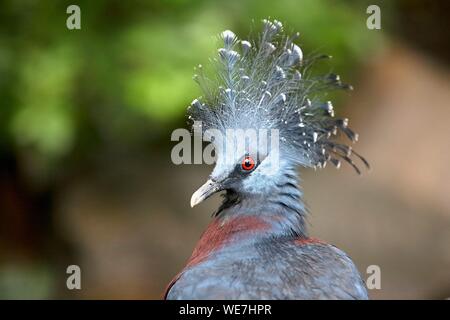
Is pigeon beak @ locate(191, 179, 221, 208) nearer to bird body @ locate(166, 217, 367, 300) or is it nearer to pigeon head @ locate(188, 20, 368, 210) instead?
pigeon head @ locate(188, 20, 368, 210)

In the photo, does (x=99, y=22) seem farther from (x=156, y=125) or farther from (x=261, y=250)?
(x=261, y=250)

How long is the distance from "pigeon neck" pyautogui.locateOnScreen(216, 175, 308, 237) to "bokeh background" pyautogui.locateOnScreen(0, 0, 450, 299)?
2.11m

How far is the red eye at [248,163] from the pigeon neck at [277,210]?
0.43 ft

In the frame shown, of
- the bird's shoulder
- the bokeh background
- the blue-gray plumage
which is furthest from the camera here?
the bokeh background

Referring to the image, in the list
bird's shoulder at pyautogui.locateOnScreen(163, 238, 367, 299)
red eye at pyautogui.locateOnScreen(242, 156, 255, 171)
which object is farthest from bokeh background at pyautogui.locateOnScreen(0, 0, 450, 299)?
bird's shoulder at pyautogui.locateOnScreen(163, 238, 367, 299)

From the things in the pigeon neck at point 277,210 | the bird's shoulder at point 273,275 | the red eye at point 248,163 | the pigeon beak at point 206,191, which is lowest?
the bird's shoulder at point 273,275

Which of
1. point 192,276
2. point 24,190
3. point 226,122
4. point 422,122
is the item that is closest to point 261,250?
point 192,276

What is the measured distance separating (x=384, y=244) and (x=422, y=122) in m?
1.25

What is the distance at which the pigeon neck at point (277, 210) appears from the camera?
10.9 ft

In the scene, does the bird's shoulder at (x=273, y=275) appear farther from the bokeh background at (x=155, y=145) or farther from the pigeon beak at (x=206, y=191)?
the bokeh background at (x=155, y=145)

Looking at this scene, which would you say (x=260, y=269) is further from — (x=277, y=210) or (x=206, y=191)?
(x=206, y=191)

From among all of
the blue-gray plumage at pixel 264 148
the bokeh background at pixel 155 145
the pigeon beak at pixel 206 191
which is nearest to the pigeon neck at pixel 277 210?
the blue-gray plumage at pixel 264 148

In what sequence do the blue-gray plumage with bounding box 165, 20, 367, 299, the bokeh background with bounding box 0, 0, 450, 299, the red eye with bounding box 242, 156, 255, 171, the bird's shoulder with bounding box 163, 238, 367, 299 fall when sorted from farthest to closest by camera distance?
1. the bokeh background with bounding box 0, 0, 450, 299
2. the red eye with bounding box 242, 156, 255, 171
3. the blue-gray plumage with bounding box 165, 20, 367, 299
4. the bird's shoulder with bounding box 163, 238, 367, 299

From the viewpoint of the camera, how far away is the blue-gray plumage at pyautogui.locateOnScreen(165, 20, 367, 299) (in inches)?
128
